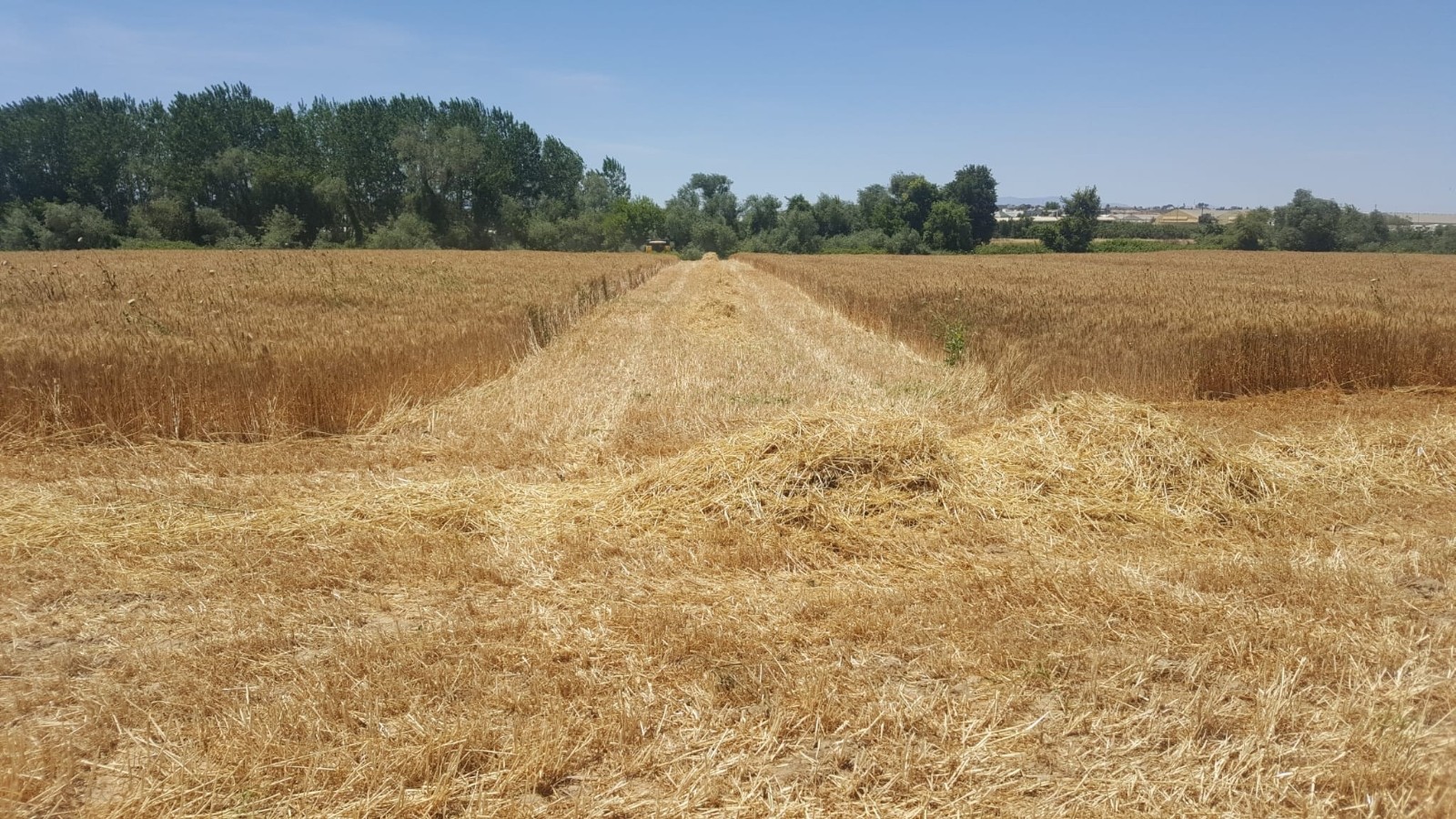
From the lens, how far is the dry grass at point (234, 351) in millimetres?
8570

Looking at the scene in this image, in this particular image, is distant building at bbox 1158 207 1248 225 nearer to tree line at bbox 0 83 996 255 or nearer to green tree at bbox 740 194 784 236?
tree line at bbox 0 83 996 255

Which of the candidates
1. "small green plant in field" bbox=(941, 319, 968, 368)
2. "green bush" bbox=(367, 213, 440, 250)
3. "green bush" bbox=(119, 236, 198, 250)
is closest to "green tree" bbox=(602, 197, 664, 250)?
"green bush" bbox=(367, 213, 440, 250)

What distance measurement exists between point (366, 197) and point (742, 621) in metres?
84.7

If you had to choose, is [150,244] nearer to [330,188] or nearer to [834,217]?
[330,188]

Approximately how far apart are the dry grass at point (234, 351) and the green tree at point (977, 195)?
315 feet

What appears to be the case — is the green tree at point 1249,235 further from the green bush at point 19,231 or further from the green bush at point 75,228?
the green bush at point 19,231

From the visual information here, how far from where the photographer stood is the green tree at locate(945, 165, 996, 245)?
103 metres

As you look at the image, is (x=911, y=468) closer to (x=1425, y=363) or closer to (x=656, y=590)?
(x=656, y=590)

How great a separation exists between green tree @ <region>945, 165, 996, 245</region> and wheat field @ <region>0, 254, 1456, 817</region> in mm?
100970

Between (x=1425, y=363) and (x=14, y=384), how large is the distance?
18.9m

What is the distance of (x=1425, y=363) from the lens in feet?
40.6

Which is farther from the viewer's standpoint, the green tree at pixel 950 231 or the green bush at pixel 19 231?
the green tree at pixel 950 231

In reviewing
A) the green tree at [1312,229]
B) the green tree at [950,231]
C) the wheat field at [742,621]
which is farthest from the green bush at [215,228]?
the green tree at [1312,229]

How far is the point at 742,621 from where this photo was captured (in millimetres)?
4488
